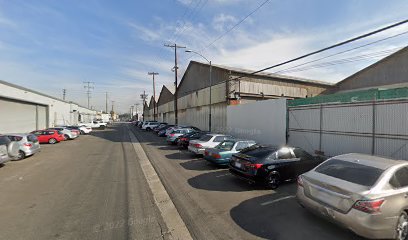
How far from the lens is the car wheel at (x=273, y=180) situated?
7.54 metres

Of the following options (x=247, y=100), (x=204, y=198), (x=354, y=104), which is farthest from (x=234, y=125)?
(x=204, y=198)

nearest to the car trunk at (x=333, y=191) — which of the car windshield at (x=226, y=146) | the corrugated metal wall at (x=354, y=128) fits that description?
the car windshield at (x=226, y=146)

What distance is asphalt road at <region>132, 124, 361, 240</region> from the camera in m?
4.66

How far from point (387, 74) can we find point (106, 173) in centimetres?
2734

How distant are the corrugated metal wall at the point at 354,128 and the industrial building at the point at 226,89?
6.52 m

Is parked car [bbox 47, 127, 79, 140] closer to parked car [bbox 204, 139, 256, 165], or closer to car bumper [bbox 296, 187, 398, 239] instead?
parked car [bbox 204, 139, 256, 165]

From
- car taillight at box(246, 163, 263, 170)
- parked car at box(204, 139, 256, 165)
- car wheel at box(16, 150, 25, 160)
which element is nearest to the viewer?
car taillight at box(246, 163, 263, 170)

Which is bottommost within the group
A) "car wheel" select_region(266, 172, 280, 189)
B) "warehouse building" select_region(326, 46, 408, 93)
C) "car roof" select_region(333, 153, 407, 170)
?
"car wheel" select_region(266, 172, 280, 189)

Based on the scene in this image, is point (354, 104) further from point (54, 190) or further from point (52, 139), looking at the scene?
point (52, 139)

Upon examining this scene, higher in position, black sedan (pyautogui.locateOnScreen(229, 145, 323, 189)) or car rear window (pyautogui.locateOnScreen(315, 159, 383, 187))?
car rear window (pyautogui.locateOnScreen(315, 159, 383, 187))

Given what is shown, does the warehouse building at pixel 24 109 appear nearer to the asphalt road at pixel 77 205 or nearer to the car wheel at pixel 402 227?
the asphalt road at pixel 77 205

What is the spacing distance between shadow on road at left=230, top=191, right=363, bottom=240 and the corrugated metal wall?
5674mm

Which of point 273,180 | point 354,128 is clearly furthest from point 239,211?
point 354,128

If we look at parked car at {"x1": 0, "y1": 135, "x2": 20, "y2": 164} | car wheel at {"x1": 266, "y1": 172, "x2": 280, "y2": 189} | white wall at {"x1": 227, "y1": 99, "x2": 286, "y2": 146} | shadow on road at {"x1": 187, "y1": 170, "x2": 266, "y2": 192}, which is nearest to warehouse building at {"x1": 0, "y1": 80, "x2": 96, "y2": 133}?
parked car at {"x1": 0, "y1": 135, "x2": 20, "y2": 164}
